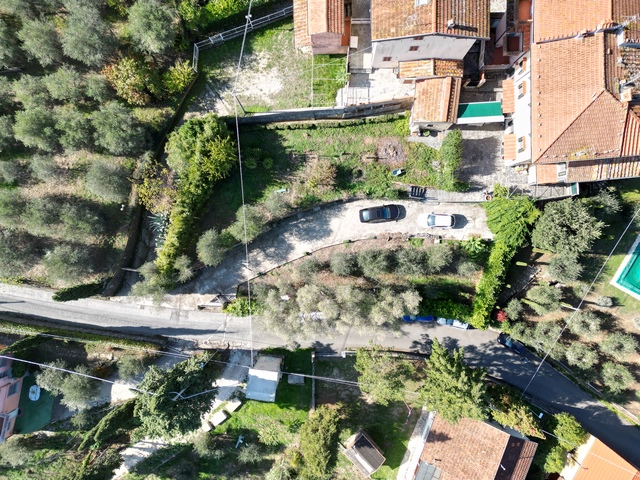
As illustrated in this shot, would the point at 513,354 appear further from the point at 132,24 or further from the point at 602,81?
the point at 132,24

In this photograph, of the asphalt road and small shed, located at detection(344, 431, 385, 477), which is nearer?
small shed, located at detection(344, 431, 385, 477)

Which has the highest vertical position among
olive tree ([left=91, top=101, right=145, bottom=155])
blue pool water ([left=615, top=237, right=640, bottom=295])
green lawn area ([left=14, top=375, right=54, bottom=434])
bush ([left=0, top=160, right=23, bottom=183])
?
olive tree ([left=91, top=101, right=145, bottom=155])

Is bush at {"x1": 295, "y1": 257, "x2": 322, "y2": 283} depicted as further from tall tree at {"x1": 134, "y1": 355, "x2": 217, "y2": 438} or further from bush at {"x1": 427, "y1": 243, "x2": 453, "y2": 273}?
tall tree at {"x1": 134, "y1": 355, "x2": 217, "y2": 438}

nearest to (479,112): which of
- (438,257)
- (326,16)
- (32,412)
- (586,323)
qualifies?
(438,257)

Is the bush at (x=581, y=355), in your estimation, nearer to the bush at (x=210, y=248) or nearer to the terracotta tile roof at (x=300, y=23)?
the bush at (x=210, y=248)

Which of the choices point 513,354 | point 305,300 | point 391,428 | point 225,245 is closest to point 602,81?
point 513,354

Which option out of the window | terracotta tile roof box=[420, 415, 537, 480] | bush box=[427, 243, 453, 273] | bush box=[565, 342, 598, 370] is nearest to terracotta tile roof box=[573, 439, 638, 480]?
terracotta tile roof box=[420, 415, 537, 480]

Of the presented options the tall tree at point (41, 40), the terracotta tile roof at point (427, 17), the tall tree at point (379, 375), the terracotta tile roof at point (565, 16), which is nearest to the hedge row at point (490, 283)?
the tall tree at point (379, 375)
